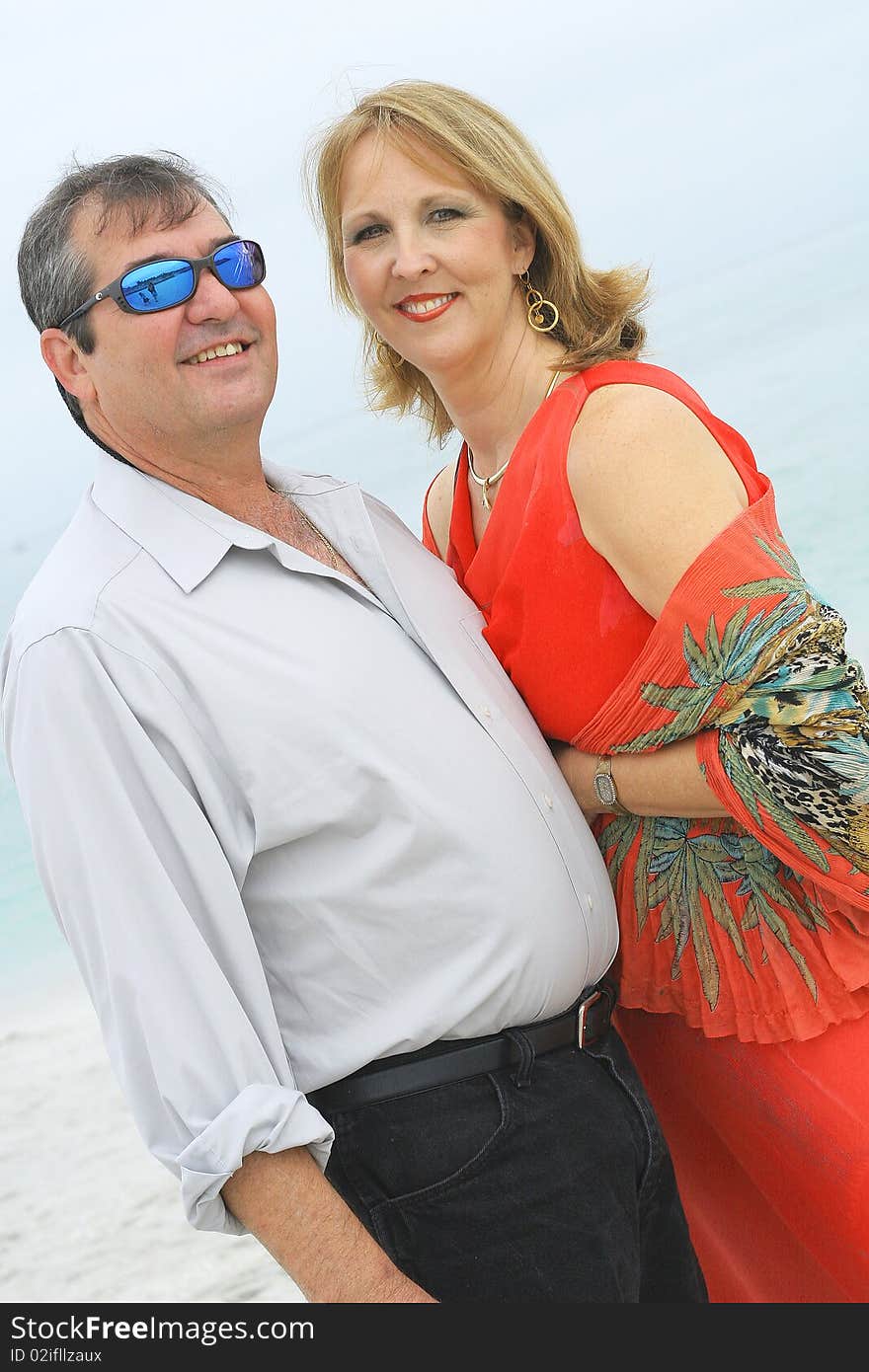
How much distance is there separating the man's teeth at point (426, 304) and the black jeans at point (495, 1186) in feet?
3.60

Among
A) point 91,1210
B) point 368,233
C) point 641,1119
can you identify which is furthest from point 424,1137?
point 91,1210

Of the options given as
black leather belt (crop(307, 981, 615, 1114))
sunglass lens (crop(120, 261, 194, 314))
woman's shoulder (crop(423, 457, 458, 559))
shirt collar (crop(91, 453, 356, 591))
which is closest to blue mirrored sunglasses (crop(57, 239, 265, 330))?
sunglass lens (crop(120, 261, 194, 314))

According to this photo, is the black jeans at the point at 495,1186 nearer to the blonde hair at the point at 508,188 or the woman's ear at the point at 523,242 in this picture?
the blonde hair at the point at 508,188

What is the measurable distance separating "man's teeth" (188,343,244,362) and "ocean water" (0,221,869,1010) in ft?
2.53

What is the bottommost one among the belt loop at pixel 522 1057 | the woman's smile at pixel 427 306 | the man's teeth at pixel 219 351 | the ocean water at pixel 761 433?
the ocean water at pixel 761 433

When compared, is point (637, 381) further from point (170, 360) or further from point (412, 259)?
point (170, 360)

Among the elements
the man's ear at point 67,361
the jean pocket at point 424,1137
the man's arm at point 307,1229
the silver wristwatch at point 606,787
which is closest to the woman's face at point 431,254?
the man's ear at point 67,361

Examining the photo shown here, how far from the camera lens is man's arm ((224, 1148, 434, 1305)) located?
1.53 metres

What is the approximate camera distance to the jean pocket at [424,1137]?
5.41ft

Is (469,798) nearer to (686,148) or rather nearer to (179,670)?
(179,670)

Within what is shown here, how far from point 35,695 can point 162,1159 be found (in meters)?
0.54

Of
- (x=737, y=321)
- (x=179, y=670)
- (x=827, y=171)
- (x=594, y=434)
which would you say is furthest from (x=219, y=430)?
(x=827, y=171)

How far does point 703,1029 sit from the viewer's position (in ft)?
6.49

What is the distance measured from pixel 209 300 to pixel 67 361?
0.68ft
